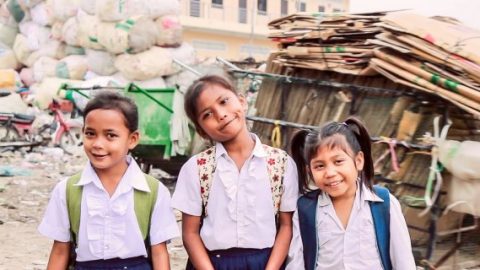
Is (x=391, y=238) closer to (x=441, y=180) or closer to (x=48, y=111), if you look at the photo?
(x=441, y=180)

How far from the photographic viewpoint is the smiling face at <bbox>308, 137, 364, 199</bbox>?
2.19 m

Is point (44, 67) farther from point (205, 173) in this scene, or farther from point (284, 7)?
point (284, 7)

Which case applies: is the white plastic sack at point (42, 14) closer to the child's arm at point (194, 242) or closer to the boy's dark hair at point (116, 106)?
the boy's dark hair at point (116, 106)

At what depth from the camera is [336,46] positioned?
14.6 feet

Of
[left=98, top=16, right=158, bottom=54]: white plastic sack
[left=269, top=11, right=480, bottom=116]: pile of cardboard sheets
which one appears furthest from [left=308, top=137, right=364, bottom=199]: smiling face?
[left=98, top=16, right=158, bottom=54]: white plastic sack

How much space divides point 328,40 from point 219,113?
249cm

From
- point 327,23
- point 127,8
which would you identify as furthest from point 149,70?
point 327,23

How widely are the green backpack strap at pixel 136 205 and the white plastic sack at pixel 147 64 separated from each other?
907cm

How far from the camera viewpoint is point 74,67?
1287cm

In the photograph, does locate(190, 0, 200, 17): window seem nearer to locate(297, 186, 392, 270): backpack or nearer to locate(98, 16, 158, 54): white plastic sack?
locate(98, 16, 158, 54): white plastic sack

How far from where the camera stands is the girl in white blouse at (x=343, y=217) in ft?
7.18

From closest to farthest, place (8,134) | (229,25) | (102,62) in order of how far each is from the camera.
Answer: (8,134), (102,62), (229,25)

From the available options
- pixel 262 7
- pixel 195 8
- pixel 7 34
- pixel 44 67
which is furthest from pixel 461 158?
pixel 262 7

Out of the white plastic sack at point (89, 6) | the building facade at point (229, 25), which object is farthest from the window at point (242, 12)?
the white plastic sack at point (89, 6)
